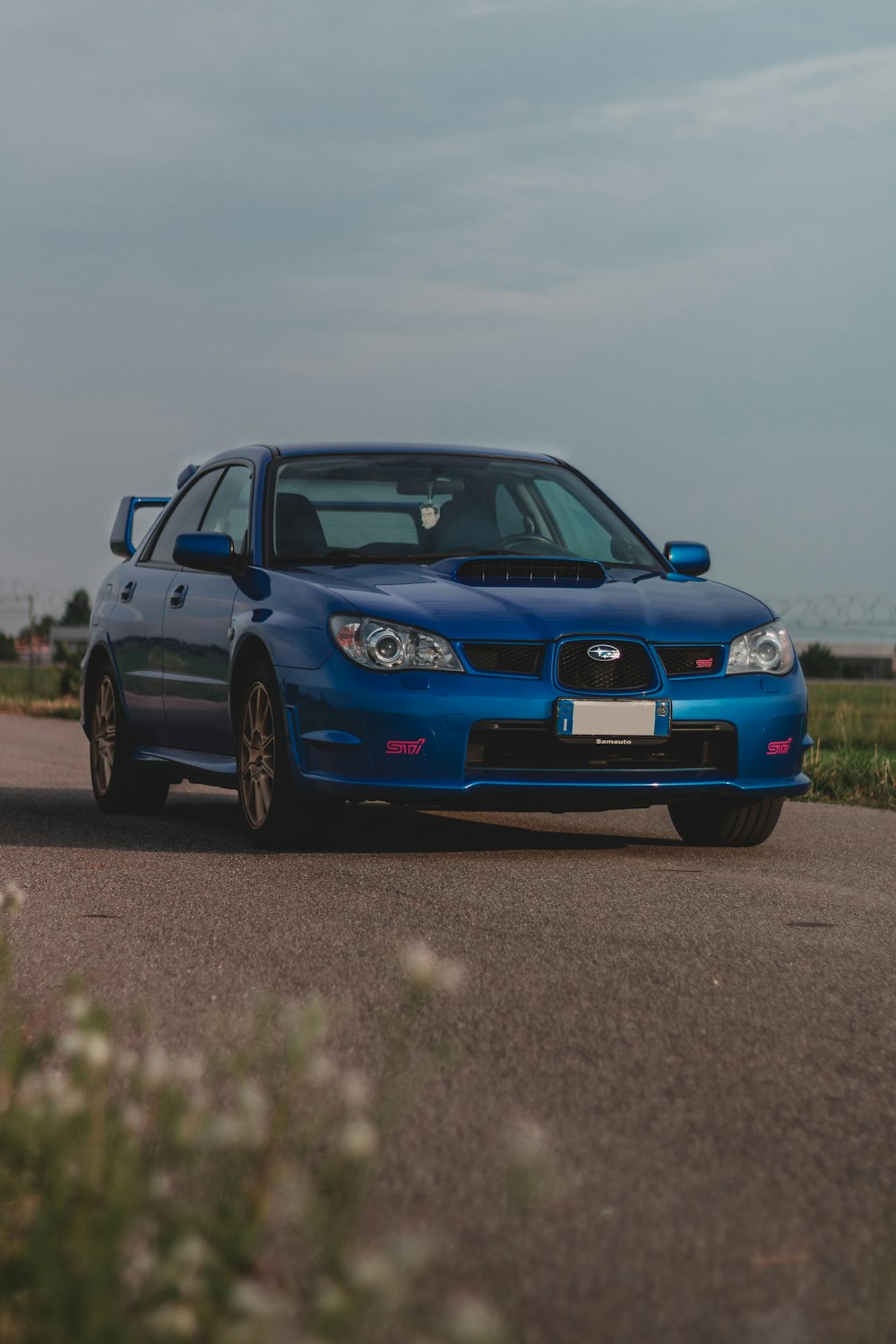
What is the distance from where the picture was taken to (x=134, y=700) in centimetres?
918

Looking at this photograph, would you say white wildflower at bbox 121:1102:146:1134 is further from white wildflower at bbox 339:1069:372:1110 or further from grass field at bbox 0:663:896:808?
grass field at bbox 0:663:896:808

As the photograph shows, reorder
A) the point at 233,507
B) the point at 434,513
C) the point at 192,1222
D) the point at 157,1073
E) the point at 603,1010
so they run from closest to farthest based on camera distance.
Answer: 1. the point at 192,1222
2. the point at 157,1073
3. the point at 603,1010
4. the point at 434,513
5. the point at 233,507

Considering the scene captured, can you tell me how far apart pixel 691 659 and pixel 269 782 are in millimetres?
1680

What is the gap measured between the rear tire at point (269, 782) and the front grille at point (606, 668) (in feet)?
3.55

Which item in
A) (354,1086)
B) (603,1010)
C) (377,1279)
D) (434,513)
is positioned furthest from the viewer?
(434,513)

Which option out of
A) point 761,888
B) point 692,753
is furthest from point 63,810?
point 761,888

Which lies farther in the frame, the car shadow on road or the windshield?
the windshield

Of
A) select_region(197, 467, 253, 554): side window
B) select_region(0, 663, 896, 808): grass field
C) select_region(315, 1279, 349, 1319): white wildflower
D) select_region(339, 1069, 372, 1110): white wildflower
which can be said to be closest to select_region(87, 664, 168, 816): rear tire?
select_region(197, 467, 253, 554): side window

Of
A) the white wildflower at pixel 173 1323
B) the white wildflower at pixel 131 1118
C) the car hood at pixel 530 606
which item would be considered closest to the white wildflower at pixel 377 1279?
the white wildflower at pixel 173 1323

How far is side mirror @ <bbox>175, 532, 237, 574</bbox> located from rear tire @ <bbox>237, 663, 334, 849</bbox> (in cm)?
54

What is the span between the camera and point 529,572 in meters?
7.73

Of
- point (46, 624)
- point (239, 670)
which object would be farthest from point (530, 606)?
point (46, 624)

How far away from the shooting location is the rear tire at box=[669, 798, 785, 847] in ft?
25.8

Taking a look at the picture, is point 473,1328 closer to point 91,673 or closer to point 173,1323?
point 173,1323
